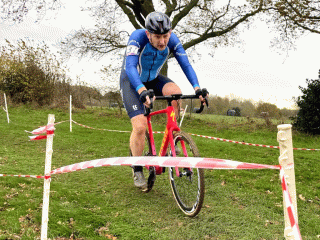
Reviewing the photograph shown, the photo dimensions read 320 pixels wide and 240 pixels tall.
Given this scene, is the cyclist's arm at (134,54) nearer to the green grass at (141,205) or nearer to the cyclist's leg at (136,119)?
the cyclist's leg at (136,119)

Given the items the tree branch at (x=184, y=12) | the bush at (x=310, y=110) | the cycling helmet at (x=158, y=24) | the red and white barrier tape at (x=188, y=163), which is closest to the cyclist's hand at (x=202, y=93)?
the cycling helmet at (x=158, y=24)

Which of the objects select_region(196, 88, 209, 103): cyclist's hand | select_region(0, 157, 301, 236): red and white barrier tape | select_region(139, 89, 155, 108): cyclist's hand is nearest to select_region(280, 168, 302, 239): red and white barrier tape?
select_region(0, 157, 301, 236): red and white barrier tape

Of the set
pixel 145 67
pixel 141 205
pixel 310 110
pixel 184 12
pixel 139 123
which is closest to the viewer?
pixel 139 123

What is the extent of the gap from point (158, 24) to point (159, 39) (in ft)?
0.86

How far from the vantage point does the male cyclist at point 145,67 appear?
3.71 meters

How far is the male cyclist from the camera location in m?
3.71

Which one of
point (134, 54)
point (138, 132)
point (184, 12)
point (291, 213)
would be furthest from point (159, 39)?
point (184, 12)

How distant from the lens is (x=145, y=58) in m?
4.20

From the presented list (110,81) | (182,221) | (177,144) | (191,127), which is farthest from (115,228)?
(110,81)

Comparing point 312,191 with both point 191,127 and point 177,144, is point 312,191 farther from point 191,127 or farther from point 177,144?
point 191,127

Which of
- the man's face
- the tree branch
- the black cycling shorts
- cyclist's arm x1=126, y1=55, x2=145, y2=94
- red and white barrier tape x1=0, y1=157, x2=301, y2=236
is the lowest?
red and white barrier tape x1=0, y1=157, x2=301, y2=236

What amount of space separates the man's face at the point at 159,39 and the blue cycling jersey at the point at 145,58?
0.45 feet

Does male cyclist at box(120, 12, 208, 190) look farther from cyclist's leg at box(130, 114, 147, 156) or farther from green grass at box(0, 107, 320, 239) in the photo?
Result: green grass at box(0, 107, 320, 239)

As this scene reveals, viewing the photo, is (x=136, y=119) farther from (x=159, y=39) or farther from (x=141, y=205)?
(x=141, y=205)
